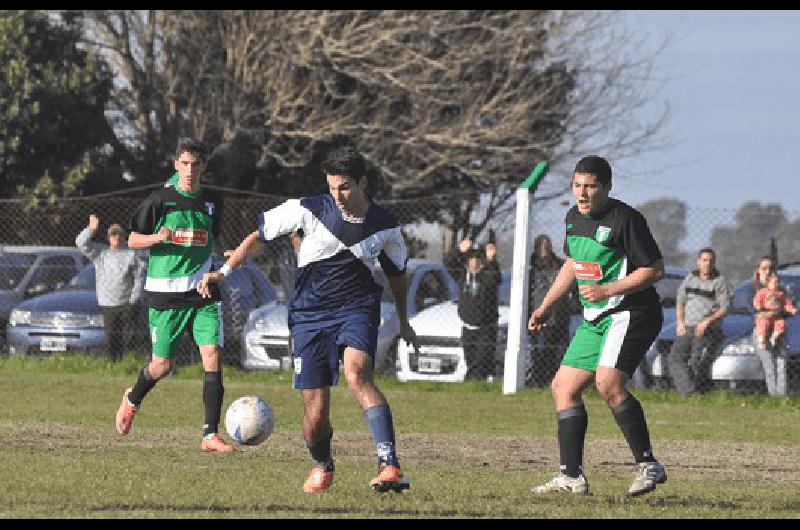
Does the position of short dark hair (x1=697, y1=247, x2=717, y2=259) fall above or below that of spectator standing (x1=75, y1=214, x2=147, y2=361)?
above

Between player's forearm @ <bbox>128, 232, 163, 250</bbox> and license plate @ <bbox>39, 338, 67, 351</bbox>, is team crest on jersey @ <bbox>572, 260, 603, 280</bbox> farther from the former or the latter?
license plate @ <bbox>39, 338, 67, 351</bbox>

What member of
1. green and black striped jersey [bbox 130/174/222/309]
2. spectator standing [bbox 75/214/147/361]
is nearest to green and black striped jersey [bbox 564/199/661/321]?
green and black striped jersey [bbox 130/174/222/309]

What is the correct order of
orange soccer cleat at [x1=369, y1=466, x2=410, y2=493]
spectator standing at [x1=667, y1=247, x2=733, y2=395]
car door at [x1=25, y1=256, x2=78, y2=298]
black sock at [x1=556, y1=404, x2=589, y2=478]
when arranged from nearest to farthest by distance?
orange soccer cleat at [x1=369, y1=466, x2=410, y2=493] → black sock at [x1=556, y1=404, x2=589, y2=478] → spectator standing at [x1=667, y1=247, x2=733, y2=395] → car door at [x1=25, y1=256, x2=78, y2=298]

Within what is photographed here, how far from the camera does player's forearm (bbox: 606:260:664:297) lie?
916cm

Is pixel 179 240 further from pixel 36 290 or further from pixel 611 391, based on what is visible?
pixel 36 290

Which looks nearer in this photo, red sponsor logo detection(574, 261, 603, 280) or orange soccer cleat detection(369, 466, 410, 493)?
orange soccer cleat detection(369, 466, 410, 493)

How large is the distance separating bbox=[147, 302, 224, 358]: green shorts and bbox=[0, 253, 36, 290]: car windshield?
39.6 ft

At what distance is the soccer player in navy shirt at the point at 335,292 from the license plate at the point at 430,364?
11593mm

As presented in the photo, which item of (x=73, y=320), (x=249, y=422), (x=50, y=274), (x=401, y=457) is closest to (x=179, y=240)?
(x=249, y=422)

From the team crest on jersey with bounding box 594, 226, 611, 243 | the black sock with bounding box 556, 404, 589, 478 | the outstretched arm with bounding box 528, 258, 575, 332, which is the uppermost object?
the team crest on jersey with bounding box 594, 226, 611, 243

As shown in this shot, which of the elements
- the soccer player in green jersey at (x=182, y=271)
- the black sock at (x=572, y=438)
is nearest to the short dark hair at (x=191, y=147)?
the soccer player in green jersey at (x=182, y=271)

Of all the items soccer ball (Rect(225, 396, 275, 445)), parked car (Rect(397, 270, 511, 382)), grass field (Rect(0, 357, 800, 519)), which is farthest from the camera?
Answer: parked car (Rect(397, 270, 511, 382))

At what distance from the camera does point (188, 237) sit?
1208 cm

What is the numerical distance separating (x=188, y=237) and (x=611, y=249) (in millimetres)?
3771
